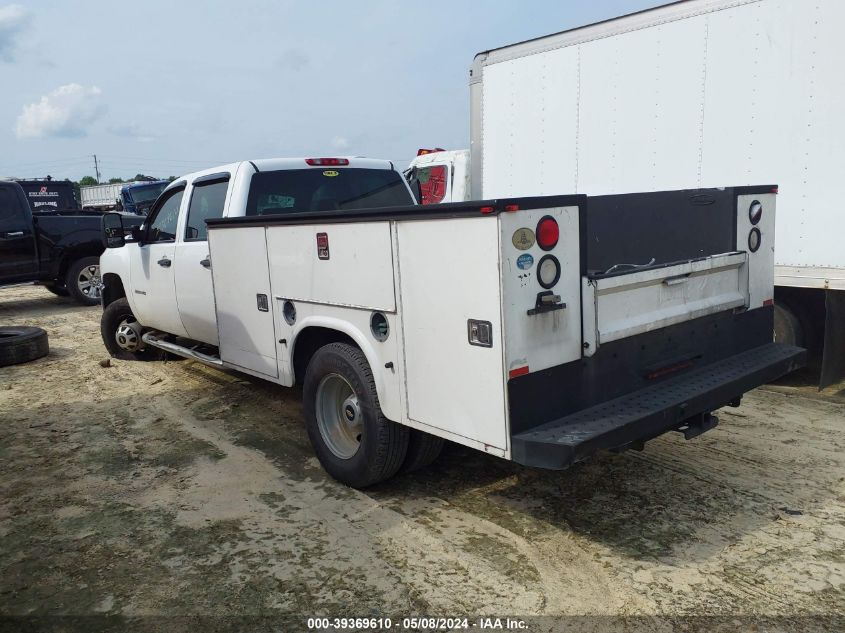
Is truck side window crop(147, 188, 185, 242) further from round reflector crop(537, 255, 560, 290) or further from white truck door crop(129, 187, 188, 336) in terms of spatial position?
round reflector crop(537, 255, 560, 290)

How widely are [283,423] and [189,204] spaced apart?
6.71 feet

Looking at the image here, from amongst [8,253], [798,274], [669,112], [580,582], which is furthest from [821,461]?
[8,253]

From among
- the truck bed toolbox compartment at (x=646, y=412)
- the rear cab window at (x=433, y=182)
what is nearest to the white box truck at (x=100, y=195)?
the rear cab window at (x=433, y=182)

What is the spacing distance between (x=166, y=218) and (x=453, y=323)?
419 cm

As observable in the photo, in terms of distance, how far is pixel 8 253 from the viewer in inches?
452

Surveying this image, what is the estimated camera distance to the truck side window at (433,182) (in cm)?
1110

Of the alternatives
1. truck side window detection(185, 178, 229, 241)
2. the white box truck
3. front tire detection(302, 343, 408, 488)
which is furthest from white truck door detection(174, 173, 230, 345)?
the white box truck

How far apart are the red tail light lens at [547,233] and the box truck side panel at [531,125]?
4397mm

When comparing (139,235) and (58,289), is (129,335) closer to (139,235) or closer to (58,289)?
(139,235)

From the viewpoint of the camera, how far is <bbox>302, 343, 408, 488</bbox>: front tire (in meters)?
3.84

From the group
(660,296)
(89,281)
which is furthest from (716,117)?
(89,281)

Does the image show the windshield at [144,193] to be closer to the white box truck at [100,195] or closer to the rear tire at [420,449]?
the white box truck at [100,195]

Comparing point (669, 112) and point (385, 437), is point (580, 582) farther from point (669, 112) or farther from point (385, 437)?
point (669, 112)

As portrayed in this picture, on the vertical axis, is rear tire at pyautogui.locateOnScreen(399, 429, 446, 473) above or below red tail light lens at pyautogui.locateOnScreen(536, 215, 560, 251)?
below
